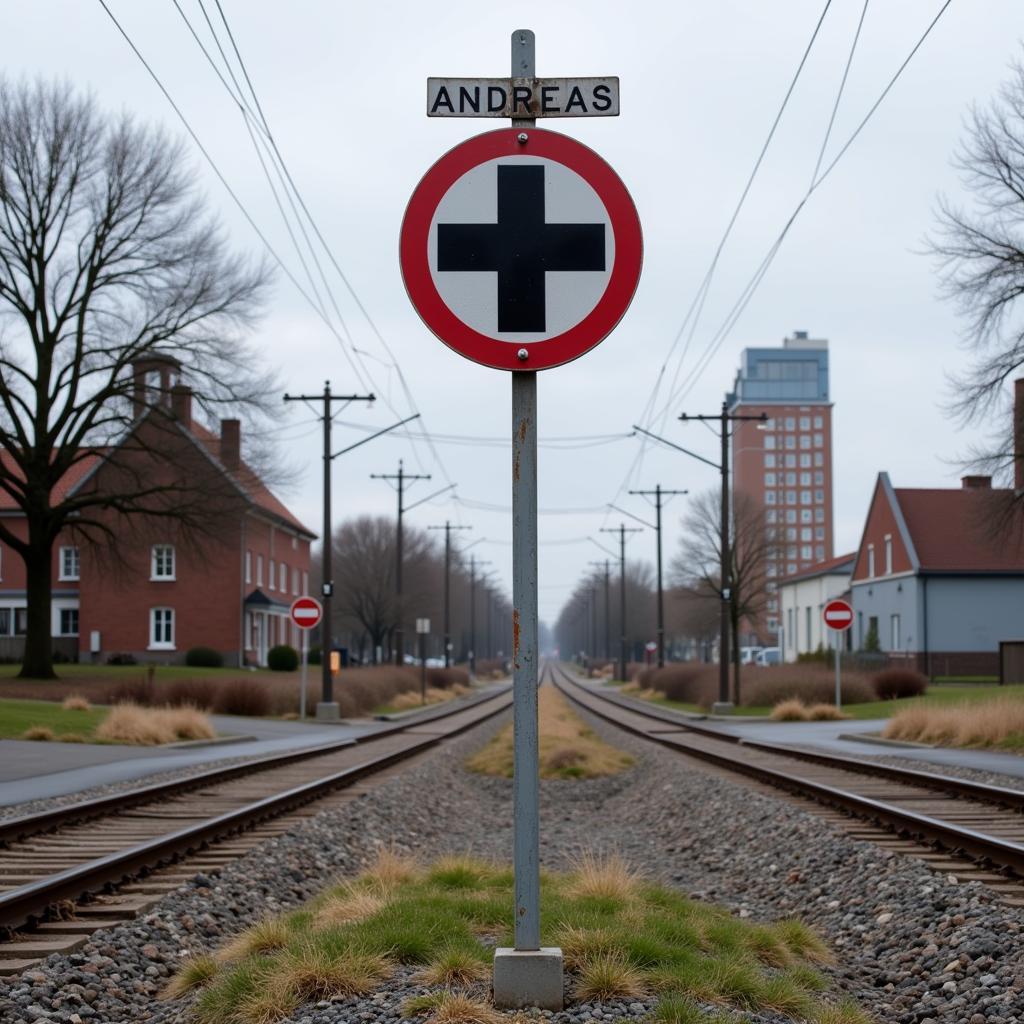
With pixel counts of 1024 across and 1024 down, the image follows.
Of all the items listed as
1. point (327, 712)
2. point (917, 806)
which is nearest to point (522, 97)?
point (917, 806)

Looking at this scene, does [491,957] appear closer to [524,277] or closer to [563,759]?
[524,277]

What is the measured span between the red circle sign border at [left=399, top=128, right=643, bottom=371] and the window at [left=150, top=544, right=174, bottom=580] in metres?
58.3

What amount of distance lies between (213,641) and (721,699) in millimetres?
27375

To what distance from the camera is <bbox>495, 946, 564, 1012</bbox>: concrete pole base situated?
4.29 m

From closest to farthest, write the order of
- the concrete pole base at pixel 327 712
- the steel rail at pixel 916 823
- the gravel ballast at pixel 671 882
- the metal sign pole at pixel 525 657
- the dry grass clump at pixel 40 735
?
the metal sign pole at pixel 525 657, the gravel ballast at pixel 671 882, the steel rail at pixel 916 823, the dry grass clump at pixel 40 735, the concrete pole base at pixel 327 712

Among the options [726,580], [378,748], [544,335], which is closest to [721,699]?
[726,580]

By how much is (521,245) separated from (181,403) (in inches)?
1654

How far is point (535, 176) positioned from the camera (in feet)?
14.2

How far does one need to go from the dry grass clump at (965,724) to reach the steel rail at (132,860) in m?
11.4

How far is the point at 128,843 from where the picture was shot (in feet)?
33.4

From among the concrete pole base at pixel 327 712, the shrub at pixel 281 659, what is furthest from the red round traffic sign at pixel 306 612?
the shrub at pixel 281 659

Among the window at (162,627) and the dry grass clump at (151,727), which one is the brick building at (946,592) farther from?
the dry grass clump at (151,727)

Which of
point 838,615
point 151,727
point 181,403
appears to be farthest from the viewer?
point 181,403

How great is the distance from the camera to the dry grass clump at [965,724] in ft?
70.4
